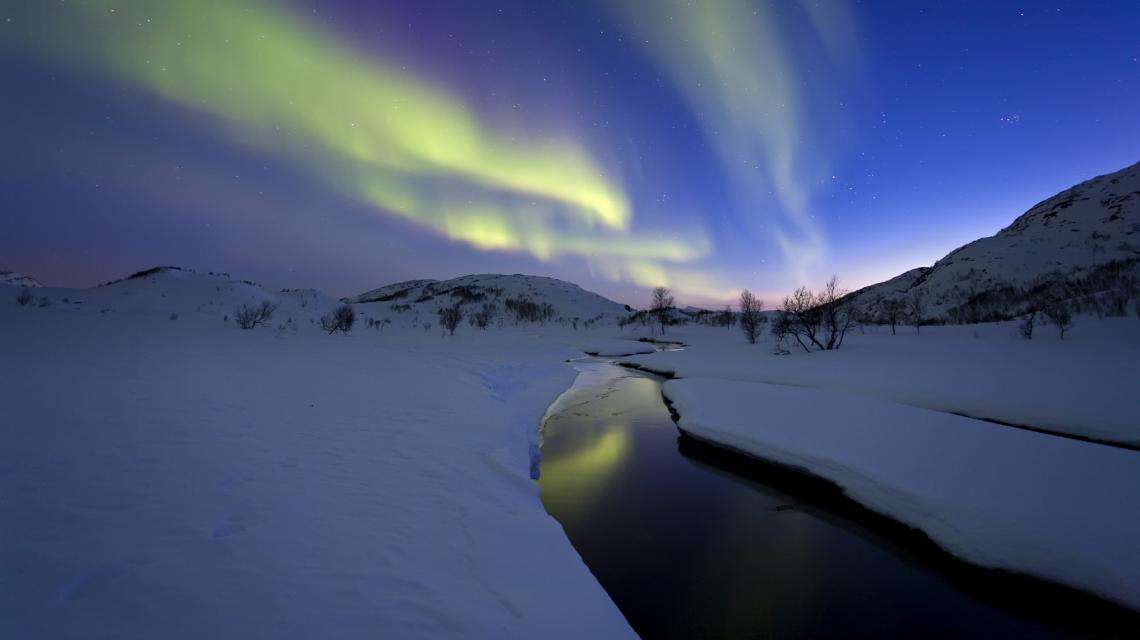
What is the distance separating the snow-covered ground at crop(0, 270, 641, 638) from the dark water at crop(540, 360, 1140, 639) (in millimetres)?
1006

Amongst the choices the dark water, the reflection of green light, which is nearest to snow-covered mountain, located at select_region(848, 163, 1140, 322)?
the reflection of green light

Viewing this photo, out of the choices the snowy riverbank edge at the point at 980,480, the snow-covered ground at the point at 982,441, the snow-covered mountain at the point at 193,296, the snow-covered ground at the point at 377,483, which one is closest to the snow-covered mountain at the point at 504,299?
the snow-covered mountain at the point at 193,296

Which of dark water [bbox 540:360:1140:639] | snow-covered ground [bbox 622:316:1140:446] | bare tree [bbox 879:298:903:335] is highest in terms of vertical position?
bare tree [bbox 879:298:903:335]

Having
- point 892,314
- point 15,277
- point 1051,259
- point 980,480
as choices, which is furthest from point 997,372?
point 15,277

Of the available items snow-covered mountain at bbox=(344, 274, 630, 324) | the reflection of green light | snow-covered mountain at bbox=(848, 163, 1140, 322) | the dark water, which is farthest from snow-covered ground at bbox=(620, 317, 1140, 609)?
snow-covered mountain at bbox=(344, 274, 630, 324)

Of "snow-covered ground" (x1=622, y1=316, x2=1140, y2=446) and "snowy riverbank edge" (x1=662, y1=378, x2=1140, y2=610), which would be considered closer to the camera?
"snowy riverbank edge" (x1=662, y1=378, x2=1140, y2=610)

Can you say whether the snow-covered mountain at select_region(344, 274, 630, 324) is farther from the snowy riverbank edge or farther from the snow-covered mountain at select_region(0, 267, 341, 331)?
the snowy riverbank edge

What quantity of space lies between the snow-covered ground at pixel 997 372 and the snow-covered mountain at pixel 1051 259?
839cm

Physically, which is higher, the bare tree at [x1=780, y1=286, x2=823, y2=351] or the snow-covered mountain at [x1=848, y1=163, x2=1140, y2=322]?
the snow-covered mountain at [x1=848, y1=163, x2=1140, y2=322]

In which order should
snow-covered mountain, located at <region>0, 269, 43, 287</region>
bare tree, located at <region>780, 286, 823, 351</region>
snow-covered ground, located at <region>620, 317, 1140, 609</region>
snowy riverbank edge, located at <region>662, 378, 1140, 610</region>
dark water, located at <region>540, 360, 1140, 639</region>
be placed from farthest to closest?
snow-covered mountain, located at <region>0, 269, 43, 287</region>, bare tree, located at <region>780, 286, 823, 351</region>, snow-covered ground, located at <region>620, 317, 1140, 609</region>, snowy riverbank edge, located at <region>662, 378, 1140, 610</region>, dark water, located at <region>540, 360, 1140, 639</region>

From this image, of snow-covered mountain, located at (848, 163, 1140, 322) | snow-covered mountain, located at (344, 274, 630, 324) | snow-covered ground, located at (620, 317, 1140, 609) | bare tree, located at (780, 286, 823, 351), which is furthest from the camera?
snow-covered mountain, located at (344, 274, 630, 324)

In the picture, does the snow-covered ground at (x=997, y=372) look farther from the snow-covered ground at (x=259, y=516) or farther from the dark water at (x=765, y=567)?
the snow-covered ground at (x=259, y=516)

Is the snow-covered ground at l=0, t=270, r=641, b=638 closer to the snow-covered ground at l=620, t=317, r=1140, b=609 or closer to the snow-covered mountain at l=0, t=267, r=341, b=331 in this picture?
the snow-covered ground at l=620, t=317, r=1140, b=609

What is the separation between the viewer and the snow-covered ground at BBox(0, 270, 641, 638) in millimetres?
2814
